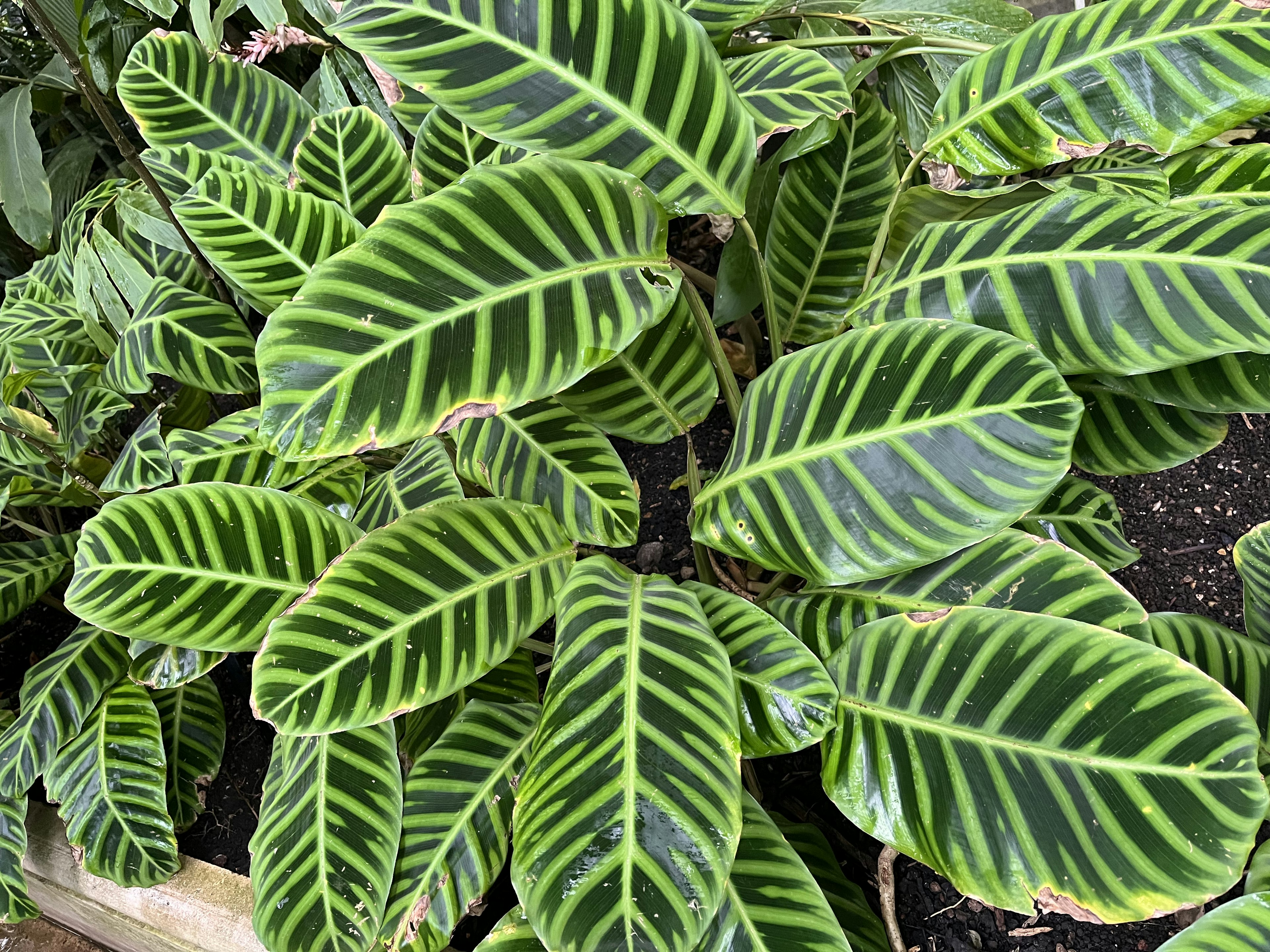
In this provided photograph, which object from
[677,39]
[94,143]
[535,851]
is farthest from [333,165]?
[94,143]

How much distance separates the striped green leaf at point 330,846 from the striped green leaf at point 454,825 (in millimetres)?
30

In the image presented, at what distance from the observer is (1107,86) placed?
78 cm

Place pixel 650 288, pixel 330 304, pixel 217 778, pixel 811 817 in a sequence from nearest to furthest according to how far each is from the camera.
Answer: pixel 330 304 → pixel 650 288 → pixel 811 817 → pixel 217 778

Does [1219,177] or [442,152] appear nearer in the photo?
[1219,177]

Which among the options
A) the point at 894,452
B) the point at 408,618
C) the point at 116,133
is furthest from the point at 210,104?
the point at 894,452

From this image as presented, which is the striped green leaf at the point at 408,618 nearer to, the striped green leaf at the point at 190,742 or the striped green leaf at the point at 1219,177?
the striped green leaf at the point at 190,742

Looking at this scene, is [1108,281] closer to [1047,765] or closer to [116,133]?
[1047,765]

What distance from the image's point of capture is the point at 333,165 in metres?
1.11

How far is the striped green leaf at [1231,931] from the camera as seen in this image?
52 cm

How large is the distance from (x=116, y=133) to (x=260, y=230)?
1.43ft

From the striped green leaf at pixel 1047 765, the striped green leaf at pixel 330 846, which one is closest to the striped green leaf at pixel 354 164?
the striped green leaf at pixel 330 846

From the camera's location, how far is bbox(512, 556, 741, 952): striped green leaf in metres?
0.60

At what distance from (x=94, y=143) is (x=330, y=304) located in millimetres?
1880

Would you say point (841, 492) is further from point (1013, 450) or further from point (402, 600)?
point (402, 600)
